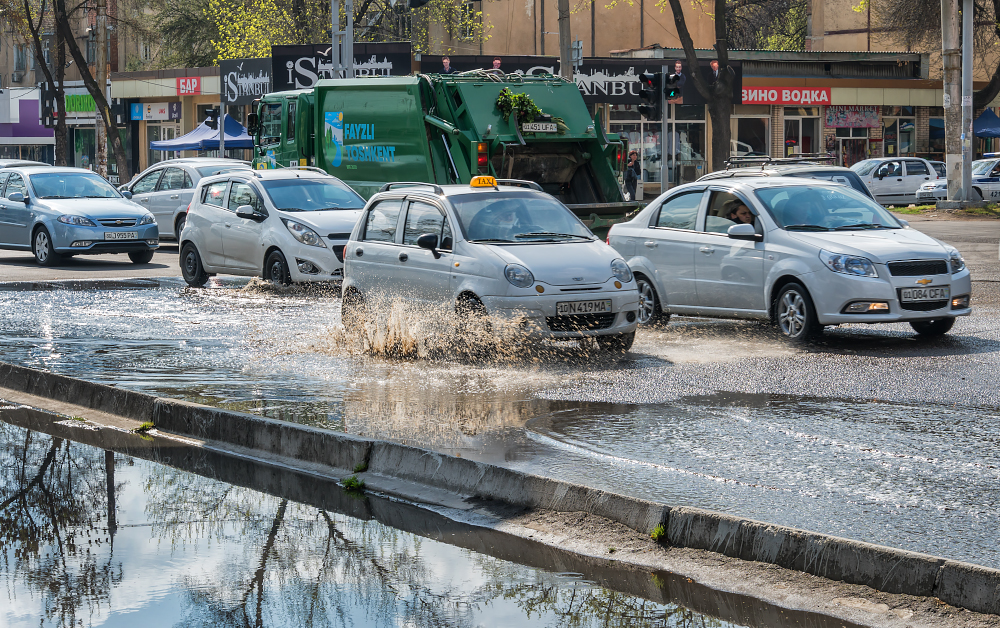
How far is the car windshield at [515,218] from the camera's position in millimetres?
11758

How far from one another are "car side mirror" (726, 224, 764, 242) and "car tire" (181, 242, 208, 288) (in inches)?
351

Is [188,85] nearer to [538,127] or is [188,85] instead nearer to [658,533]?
[538,127]

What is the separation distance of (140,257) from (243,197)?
17.6ft

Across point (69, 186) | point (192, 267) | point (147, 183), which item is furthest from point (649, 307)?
point (147, 183)

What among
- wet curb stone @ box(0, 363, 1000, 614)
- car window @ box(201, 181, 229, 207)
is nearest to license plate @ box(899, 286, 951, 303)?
wet curb stone @ box(0, 363, 1000, 614)

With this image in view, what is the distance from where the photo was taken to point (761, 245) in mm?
12258

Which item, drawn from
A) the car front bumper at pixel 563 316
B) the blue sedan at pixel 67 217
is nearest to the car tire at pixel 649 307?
the car front bumper at pixel 563 316

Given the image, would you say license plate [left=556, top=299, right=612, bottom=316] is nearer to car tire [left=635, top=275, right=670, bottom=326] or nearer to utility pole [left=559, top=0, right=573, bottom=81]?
car tire [left=635, top=275, right=670, bottom=326]

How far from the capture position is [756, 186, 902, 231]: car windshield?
12406mm

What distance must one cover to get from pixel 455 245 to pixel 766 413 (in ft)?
13.1

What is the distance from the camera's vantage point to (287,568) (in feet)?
17.9

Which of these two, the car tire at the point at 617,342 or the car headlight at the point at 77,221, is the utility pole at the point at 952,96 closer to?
the car headlight at the point at 77,221

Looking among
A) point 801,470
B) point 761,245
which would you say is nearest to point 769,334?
point 761,245

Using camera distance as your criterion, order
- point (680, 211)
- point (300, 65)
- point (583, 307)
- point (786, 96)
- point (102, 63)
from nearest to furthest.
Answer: point (583, 307), point (680, 211), point (102, 63), point (300, 65), point (786, 96)
